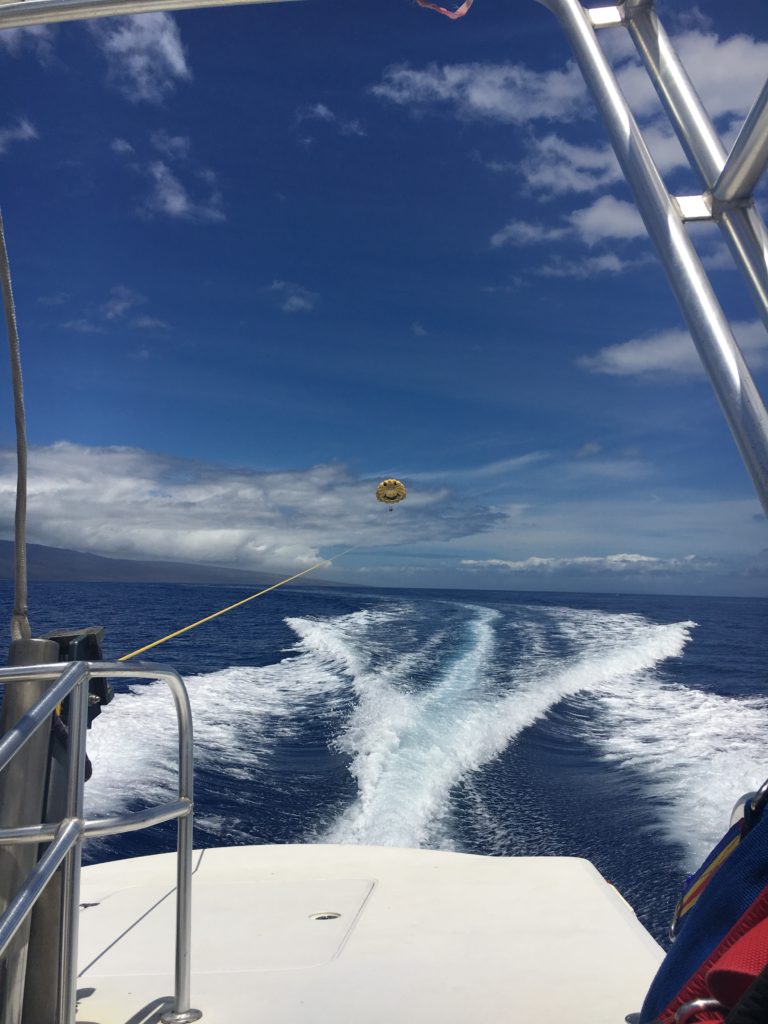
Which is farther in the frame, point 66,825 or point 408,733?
point 408,733

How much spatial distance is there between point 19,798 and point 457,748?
21.2 ft

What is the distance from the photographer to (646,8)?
5.34ft

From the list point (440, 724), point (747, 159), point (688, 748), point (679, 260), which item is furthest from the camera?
point (440, 724)

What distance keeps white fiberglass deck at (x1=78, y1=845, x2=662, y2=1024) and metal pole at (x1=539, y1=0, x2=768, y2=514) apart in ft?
4.82

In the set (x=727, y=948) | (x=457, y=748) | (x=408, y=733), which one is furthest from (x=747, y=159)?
(x=408, y=733)

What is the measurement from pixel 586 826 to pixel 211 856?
3.51 meters

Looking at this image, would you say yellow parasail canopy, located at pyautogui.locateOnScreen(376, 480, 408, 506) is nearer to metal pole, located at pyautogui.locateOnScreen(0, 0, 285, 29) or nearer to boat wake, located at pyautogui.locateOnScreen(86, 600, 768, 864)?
boat wake, located at pyautogui.locateOnScreen(86, 600, 768, 864)

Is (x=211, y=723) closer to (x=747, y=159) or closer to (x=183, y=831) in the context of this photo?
(x=183, y=831)

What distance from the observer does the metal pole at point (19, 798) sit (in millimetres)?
1458

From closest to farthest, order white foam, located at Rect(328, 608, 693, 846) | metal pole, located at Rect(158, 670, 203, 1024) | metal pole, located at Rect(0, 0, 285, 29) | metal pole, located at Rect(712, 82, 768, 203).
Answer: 1. metal pole, located at Rect(712, 82, 768, 203)
2. metal pole, located at Rect(158, 670, 203, 1024)
3. metal pole, located at Rect(0, 0, 285, 29)
4. white foam, located at Rect(328, 608, 693, 846)

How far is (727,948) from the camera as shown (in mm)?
934

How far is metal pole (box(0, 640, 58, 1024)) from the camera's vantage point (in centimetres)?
146

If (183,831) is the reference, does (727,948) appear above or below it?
below

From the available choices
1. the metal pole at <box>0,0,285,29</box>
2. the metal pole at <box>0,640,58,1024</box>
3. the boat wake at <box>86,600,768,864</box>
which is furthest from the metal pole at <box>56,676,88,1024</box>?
the boat wake at <box>86,600,768,864</box>
